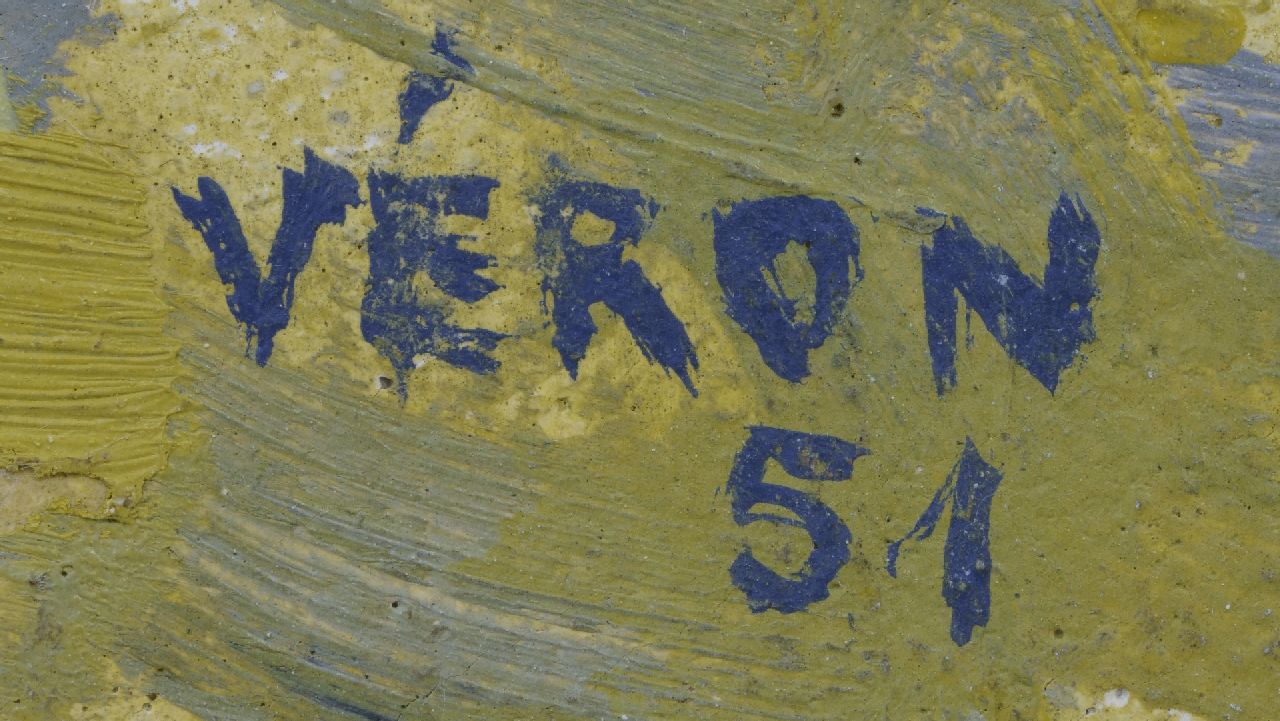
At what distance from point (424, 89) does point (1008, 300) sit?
456cm

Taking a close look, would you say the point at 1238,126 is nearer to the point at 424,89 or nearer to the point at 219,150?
the point at 424,89

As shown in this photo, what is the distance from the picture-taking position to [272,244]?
5.27 metres

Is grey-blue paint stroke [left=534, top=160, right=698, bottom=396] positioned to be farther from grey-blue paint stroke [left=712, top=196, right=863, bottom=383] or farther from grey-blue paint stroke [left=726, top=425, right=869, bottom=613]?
grey-blue paint stroke [left=726, top=425, right=869, bottom=613]

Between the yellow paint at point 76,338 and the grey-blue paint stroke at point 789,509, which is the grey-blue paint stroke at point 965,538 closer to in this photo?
the grey-blue paint stroke at point 789,509

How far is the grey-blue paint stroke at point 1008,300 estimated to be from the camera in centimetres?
539

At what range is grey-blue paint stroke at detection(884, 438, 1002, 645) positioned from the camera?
5.35m

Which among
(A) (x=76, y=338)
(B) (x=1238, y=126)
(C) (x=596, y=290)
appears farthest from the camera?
(B) (x=1238, y=126)

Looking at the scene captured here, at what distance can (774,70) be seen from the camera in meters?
5.44

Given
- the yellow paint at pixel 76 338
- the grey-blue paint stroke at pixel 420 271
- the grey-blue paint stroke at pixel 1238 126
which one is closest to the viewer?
the yellow paint at pixel 76 338

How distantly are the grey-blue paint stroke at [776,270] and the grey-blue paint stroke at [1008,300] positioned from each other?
2.07 ft

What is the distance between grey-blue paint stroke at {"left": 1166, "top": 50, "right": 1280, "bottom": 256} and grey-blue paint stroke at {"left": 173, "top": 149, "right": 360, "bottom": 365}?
637cm

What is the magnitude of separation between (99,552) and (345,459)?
6.08 feet

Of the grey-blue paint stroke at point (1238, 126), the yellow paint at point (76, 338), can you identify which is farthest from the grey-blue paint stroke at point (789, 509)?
the yellow paint at point (76, 338)

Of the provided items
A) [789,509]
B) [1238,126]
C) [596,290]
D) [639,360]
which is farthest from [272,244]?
[1238,126]
